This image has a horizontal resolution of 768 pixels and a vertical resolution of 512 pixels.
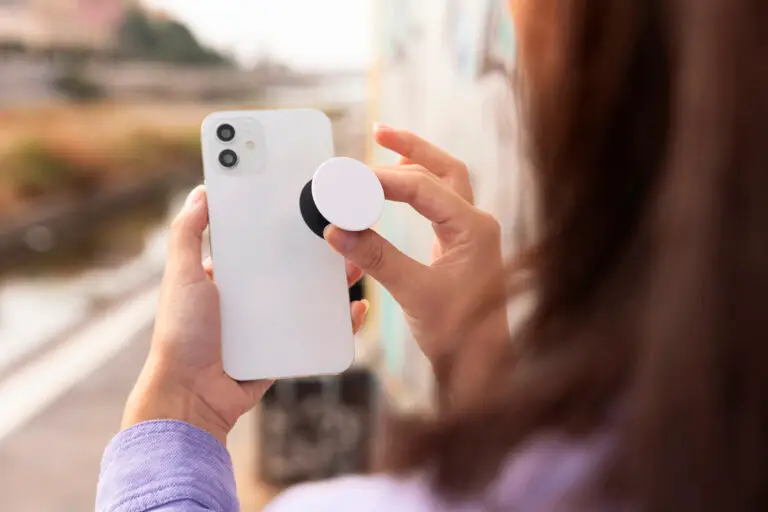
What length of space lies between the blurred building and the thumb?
7.41 feet

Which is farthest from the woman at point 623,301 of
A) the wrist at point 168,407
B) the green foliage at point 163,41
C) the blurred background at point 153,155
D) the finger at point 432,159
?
the green foliage at point 163,41

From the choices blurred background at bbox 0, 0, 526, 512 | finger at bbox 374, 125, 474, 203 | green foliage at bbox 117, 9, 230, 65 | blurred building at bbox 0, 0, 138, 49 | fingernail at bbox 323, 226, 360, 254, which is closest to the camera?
fingernail at bbox 323, 226, 360, 254

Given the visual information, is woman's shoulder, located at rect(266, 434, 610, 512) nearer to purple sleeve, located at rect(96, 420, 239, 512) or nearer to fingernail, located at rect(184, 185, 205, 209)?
purple sleeve, located at rect(96, 420, 239, 512)

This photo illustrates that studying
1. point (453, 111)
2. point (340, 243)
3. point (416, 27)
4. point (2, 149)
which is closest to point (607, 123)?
point (340, 243)

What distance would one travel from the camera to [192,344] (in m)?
0.59

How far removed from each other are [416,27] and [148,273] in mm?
2302

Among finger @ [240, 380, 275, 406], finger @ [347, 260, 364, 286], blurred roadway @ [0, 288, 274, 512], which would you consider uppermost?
finger @ [347, 260, 364, 286]

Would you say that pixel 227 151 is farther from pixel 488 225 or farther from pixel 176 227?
pixel 488 225

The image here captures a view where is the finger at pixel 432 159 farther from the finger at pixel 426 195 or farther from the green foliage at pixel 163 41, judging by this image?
the green foliage at pixel 163 41

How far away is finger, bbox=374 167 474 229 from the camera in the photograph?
0.56 metres

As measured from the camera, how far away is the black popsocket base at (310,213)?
1.86ft

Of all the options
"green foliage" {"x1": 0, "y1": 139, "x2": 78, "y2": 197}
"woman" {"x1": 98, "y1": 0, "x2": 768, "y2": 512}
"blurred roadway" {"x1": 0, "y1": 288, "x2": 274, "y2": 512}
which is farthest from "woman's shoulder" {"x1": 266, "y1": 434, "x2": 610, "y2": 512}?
"green foliage" {"x1": 0, "y1": 139, "x2": 78, "y2": 197}

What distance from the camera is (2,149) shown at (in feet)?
9.00

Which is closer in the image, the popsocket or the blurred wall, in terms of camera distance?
the popsocket
